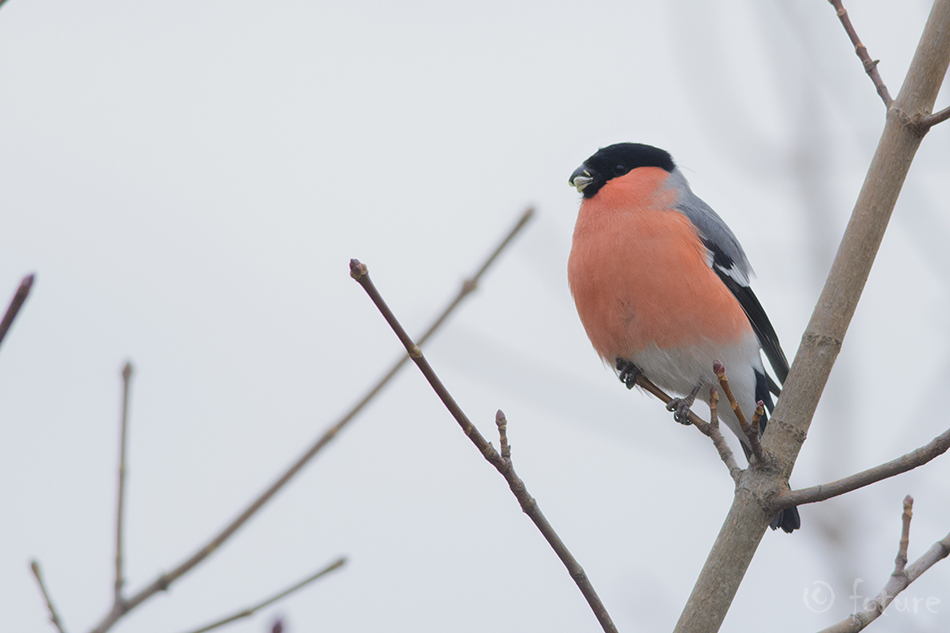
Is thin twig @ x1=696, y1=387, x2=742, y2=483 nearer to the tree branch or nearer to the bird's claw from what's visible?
the tree branch

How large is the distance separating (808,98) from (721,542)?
235 cm

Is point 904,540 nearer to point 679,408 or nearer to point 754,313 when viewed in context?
point 679,408

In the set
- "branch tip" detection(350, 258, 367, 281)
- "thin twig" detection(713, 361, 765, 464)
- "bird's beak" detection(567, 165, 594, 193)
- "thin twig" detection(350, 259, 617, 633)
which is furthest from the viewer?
"bird's beak" detection(567, 165, 594, 193)

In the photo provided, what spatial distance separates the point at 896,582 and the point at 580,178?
2.60 meters

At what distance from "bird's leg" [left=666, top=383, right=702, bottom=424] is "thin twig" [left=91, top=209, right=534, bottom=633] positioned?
143 centimetres

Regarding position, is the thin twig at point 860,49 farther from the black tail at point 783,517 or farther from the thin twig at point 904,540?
the black tail at point 783,517

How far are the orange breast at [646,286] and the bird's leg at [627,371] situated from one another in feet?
0.13

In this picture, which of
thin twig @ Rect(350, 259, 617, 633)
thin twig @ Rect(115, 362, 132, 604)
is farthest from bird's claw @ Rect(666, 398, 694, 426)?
thin twig @ Rect(115, 362, 132, 604)

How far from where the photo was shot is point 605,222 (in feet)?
12.5

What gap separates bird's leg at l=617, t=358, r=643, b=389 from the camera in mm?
3734

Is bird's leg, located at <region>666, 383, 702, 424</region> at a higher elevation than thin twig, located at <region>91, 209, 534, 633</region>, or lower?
lower

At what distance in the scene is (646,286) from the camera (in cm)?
353

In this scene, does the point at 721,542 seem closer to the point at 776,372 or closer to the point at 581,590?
the point at 581,590

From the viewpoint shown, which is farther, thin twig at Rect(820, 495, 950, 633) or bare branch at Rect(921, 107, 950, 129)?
bare branch at Rect(921, 107, 950, 129)
